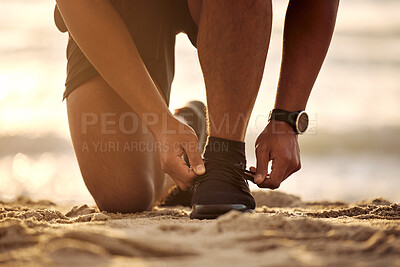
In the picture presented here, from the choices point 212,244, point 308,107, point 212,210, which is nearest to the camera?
point 212,244

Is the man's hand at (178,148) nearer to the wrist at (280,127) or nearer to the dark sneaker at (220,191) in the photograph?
the dark sneaker at (220,191)

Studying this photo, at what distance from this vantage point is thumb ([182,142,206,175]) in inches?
49.8

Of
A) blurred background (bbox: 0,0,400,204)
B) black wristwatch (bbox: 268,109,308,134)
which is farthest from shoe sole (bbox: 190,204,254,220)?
blurred background (bbox: 0,0,400,204)

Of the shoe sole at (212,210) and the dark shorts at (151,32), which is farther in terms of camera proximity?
the dark shorts at (151,32)

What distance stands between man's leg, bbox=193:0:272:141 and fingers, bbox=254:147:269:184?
0.26 ft

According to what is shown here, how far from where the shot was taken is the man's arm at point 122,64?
1296 mm

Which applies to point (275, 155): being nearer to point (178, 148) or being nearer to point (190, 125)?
point (178, 148)

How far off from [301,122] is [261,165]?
221 millimetres

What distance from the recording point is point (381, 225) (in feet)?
3.39

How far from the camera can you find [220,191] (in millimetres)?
1280

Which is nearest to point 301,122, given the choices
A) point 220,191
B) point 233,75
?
point 233,75

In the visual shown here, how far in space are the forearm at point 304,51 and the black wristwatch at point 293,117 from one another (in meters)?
0.02

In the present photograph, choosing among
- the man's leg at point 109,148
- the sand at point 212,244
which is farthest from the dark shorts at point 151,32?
the sand at point 212,244

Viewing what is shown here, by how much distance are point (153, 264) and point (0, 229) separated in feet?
1.33
